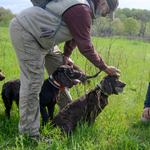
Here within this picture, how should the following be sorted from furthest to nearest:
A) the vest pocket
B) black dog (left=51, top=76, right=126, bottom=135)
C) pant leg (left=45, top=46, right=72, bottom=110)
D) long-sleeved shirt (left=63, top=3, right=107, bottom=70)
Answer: pant leg (left=45, top=46, right=72, bottom=110), black dog (left=51, top=76, right=126, bottom=135), the vest pocket, long-sleeved shirt (left=63, top=3, right=107, bottom=70)

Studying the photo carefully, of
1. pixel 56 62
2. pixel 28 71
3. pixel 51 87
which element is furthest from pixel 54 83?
pixel 28 71

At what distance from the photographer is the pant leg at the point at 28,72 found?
7.02 feet

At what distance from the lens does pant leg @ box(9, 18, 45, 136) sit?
2139mm

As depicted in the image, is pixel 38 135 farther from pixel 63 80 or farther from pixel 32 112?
pixel 63 80

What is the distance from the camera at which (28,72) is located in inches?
87.5

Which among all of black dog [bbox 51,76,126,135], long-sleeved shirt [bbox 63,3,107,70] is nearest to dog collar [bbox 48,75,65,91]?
black dog [bbox 51,76,126,135]

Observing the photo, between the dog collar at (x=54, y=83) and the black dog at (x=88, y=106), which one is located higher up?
the dog collar at (x=54, y=83)

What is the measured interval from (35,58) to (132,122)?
2.23 m

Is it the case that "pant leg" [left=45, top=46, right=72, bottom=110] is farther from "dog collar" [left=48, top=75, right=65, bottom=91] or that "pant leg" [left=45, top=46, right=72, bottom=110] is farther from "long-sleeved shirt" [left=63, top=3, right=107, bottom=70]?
"long-sleeved shirt" [left=63, top=3, right=107, bottom=70]

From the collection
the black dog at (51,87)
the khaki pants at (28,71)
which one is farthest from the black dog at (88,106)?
the khaki pants at (28,71)

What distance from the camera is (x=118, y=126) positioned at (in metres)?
2.68

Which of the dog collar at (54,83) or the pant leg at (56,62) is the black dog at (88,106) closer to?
the dog collar at (54,83)

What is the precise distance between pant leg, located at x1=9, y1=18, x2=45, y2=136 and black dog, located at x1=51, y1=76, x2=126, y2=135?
51 centimetres

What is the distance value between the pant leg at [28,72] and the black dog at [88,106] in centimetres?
51
